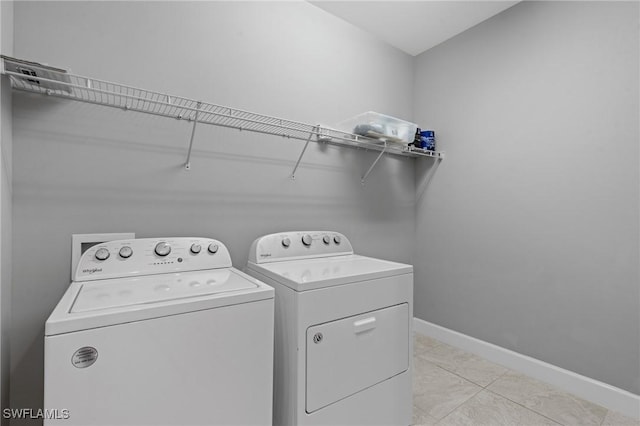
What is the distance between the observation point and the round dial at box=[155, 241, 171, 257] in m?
1.33

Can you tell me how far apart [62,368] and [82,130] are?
105 cm

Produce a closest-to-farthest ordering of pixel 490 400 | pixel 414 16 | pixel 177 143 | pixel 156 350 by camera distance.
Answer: pixel 156 350, pixel 177 143, pixel 490 400, pixel 414 16

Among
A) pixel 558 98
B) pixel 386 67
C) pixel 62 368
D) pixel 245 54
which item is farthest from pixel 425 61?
pixel 62 368

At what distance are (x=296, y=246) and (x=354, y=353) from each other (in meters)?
0.70

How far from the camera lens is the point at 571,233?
1821 mm

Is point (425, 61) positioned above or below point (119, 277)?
A: above

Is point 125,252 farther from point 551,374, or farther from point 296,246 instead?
point 551,374

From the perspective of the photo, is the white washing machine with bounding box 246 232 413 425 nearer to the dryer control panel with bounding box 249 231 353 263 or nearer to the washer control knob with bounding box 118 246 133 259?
the dryer control panel with bounding box 249 231 353 263

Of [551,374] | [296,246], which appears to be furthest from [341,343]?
[551,374]

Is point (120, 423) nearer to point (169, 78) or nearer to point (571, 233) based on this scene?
point (169, 78)

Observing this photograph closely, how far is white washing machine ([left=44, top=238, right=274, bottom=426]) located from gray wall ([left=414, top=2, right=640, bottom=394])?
185 cm

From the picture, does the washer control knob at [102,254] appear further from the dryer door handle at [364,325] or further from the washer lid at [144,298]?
the dryer door handle at [364,325]

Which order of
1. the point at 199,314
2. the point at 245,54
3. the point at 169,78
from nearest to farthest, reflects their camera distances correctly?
the point at 199,314 < the point at 169,78 < the point at 245,54

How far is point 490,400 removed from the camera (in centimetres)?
171
